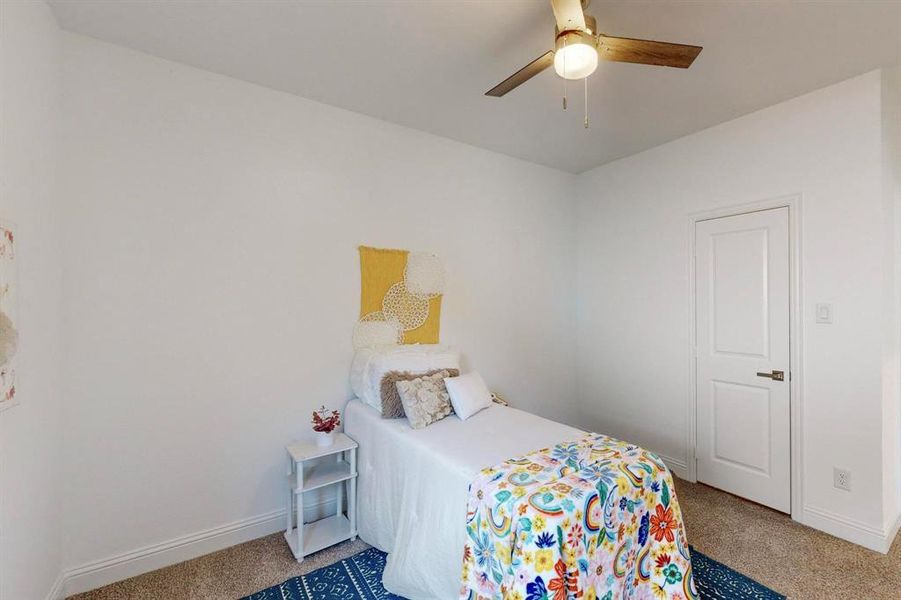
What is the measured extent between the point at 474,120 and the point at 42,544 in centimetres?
324

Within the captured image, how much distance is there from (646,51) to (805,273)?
1993mm

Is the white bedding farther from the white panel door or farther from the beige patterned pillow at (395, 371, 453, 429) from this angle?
A: the white panel door

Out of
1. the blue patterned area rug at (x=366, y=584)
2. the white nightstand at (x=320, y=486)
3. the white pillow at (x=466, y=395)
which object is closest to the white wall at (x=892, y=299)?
the blue patterned area rug at (x=366, y=584)

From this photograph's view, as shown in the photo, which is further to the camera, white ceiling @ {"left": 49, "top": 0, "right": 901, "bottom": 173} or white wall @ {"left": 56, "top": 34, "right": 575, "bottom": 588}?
white wall @ {"left": 56, "top": 34, "right": 575, "bottom": 588}

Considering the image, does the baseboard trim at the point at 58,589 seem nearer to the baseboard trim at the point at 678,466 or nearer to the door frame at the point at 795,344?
the baseboard trim at the point at 678,466

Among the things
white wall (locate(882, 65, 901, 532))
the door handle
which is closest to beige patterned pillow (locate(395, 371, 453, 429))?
the door handle

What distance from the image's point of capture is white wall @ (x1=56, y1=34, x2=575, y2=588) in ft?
6.55

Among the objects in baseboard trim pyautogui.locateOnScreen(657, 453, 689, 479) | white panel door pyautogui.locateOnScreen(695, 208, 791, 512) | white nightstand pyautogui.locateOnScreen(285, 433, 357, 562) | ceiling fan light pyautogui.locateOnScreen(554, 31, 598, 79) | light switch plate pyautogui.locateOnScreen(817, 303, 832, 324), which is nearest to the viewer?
ceiling fan light pyautogui.locateOnScreen(554, 31, 598, 79)

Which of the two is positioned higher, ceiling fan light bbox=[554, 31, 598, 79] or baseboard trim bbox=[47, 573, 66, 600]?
ceiling fan light bbox=[554, 31, 598, 79]

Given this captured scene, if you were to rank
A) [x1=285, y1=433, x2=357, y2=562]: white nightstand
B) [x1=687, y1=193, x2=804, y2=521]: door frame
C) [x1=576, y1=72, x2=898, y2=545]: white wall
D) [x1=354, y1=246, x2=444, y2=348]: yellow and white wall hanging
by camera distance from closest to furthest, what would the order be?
1. [x1=285, y1=433, x2=357, y2=562]: white nightstand
2. [x1=576, y1=72, x2=898, y2=545]: white wall
3. [x1=687, y1=193, x2=804, y2=521]: door frame
4. [x1=354, y1=246, x2=444, y2=348]: yellow and white wall hanging

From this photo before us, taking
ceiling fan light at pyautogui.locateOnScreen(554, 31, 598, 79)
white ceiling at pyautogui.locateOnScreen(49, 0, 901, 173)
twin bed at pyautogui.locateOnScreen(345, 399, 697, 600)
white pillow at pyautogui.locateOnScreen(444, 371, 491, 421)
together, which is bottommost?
twin bed at pyautogui.locateOnScreen(345, 399, 697, 600)

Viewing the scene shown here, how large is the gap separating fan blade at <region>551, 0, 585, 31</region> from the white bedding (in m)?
1.77

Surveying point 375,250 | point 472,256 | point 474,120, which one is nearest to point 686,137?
point 474,120

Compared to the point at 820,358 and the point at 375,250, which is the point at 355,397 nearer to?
the point at 375,250
